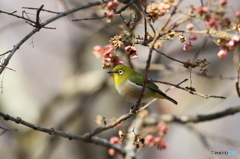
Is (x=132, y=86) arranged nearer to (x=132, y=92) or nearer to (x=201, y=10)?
(x=132, y=92)

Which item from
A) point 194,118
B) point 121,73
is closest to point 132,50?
point 121,73

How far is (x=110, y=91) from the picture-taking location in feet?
21.3

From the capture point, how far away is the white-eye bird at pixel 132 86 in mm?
3467

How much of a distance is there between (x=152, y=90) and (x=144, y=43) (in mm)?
1317

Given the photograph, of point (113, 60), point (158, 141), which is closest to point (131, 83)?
point (158, 141)

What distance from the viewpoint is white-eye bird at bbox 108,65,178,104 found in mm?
3467

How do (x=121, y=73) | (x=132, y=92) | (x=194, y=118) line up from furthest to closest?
(x=194, y=118) → (x=121, y=73) → (x=132, y=92)

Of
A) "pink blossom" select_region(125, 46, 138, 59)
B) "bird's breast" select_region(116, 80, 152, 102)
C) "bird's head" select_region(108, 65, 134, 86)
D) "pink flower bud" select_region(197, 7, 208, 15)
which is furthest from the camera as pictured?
"bird's head" select_region(108, 65, 134, 86)

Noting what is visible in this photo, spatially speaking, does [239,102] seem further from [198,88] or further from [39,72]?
[39,72]

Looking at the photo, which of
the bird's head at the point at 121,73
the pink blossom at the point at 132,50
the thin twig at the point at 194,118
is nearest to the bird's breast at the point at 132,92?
the bird's head at the point at 121,73

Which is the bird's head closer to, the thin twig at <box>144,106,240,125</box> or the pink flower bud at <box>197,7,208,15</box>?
the thin twig at <box>144,106,240,125</box>

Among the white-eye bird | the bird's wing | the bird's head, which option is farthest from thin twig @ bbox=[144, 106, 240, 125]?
the bird's head

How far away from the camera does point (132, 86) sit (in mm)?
3502

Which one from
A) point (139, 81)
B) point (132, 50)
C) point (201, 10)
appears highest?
point (201, 10)
